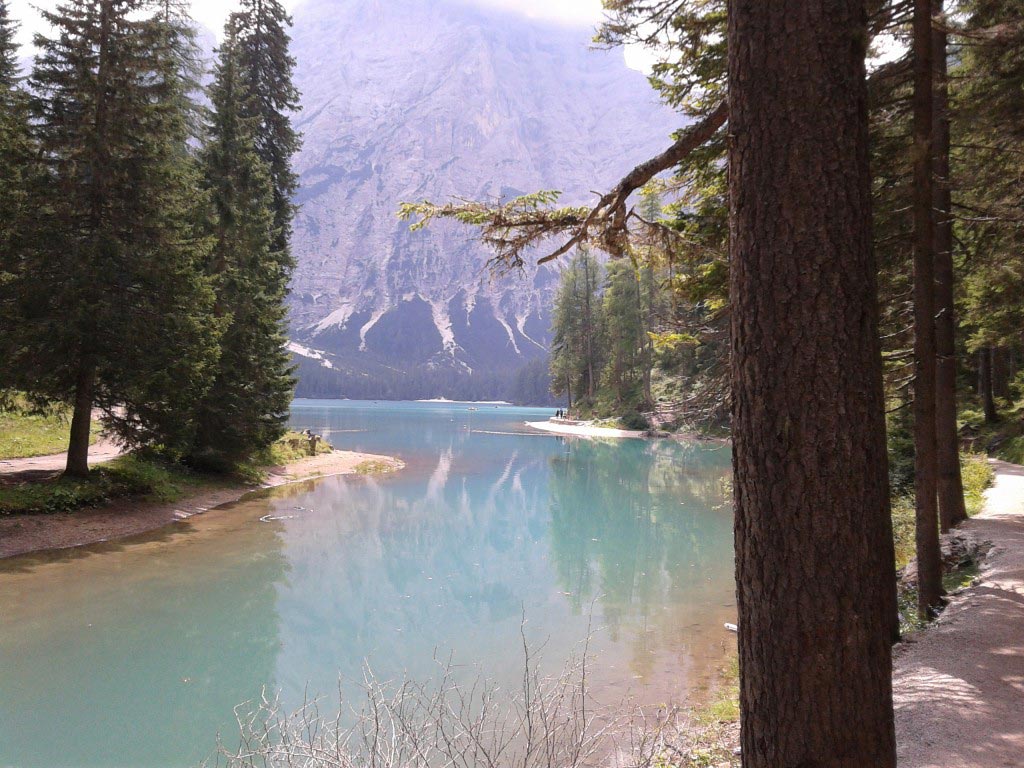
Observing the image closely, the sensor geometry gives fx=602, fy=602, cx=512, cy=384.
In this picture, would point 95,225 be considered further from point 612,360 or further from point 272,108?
point 612,360

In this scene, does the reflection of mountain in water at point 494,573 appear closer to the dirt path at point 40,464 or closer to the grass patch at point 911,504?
the grass patch at point 911,504

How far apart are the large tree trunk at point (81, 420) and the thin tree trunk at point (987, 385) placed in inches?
975

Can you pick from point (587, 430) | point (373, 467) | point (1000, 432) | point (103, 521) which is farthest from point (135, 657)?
point (587, 430)

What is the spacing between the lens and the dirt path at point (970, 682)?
3682 millimetres

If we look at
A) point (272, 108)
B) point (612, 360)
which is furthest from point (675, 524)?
point (612, 360)

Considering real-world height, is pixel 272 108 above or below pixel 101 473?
above

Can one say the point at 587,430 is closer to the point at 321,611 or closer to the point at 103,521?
the point at 103,521

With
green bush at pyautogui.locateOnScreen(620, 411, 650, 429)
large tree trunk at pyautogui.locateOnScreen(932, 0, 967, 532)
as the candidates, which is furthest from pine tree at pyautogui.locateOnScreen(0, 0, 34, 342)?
green bush at pyautogui.locateOnScreen(620, 411, 650, 429)

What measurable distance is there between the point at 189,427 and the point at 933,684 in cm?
1627

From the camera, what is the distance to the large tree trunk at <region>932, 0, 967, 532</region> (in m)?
6.98

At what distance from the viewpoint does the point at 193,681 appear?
281 inches

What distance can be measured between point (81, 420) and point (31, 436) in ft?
22.3

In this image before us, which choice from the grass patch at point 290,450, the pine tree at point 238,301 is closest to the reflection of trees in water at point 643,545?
the pine tree at point 238,301

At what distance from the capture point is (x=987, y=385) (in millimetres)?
19719
